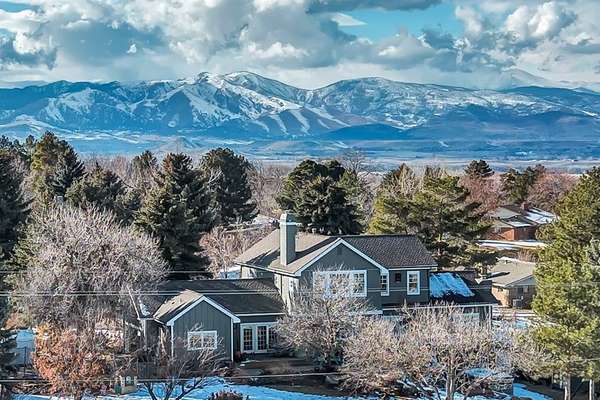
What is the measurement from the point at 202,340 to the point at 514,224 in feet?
213

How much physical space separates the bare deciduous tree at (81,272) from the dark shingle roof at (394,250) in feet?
34.0

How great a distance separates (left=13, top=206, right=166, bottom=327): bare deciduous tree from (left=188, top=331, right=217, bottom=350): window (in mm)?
3252

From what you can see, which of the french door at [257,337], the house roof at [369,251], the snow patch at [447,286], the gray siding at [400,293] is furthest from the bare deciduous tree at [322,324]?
the snow patch at [447,286]

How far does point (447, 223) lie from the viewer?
201ft

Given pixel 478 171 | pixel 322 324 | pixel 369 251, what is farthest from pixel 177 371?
pixel 478 171

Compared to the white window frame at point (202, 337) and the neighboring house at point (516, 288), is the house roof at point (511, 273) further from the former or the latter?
the white window frame at point (202, 337)

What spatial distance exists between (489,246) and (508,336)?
52.7m

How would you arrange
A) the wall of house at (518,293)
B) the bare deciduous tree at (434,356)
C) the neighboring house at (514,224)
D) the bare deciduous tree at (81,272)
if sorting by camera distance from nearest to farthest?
the bare deciduous tree at (434,356) → the bare deciduous tree at (81,272) → the wall of house at (518,293) → the neighboring house at (514,224)

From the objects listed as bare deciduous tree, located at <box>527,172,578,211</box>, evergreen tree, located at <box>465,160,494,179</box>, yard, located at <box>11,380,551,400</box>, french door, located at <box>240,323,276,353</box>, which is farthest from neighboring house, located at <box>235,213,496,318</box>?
bare deciduous tree, located at <box>527,172,578,211</box>

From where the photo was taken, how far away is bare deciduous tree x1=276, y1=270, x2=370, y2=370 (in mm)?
40906

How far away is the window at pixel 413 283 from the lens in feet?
158

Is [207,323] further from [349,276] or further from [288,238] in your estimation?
[349,276]

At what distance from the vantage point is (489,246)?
300 feet

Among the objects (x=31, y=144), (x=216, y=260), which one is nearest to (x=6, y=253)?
(x=216, y=260)
